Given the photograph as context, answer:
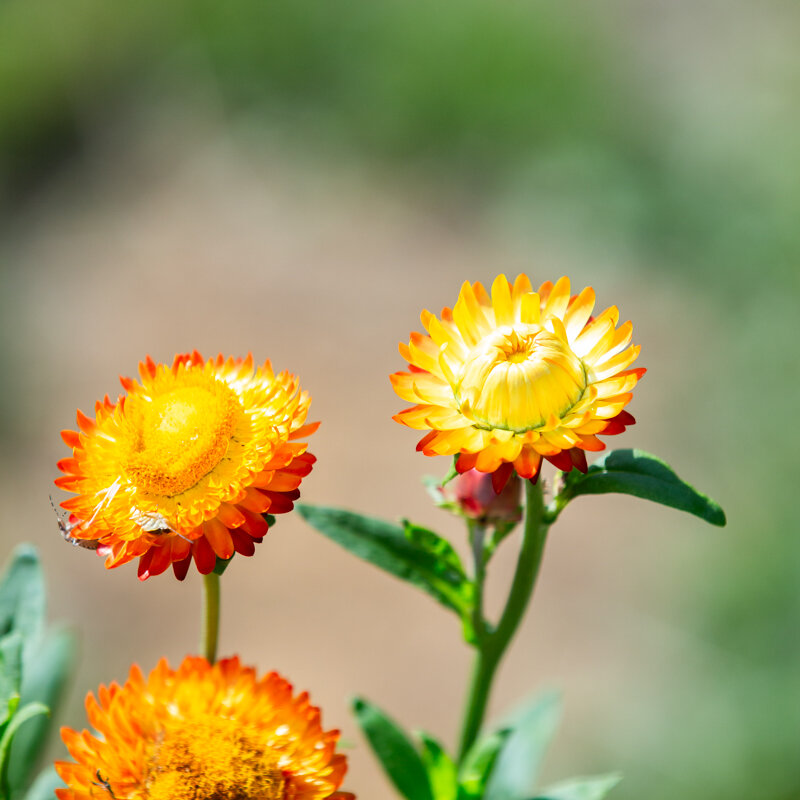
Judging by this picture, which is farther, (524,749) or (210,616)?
(524,749)

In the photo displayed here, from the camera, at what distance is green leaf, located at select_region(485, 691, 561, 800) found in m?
2.18

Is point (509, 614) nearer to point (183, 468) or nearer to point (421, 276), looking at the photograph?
point (183, 468)

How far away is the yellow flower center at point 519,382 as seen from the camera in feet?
4.81

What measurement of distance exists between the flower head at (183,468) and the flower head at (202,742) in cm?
18

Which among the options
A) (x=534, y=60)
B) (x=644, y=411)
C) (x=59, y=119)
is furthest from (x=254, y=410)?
(x=59, y=119)

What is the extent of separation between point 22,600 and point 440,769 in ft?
2.64

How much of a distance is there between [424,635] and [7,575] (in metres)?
3.62

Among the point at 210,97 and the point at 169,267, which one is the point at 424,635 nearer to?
the point at 169,267

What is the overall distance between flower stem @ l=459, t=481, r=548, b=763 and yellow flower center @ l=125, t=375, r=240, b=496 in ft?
1.52

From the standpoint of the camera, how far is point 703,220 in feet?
20.4

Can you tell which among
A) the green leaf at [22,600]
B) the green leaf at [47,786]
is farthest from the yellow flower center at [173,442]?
the green leaf at [47,786]

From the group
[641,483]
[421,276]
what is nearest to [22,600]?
[641,483]

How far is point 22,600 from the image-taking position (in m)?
1.84

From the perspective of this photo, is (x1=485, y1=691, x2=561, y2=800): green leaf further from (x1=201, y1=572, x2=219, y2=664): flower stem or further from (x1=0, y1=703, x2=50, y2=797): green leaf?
(x1=0, y1=703, x2=50, y2=797): green leaf
